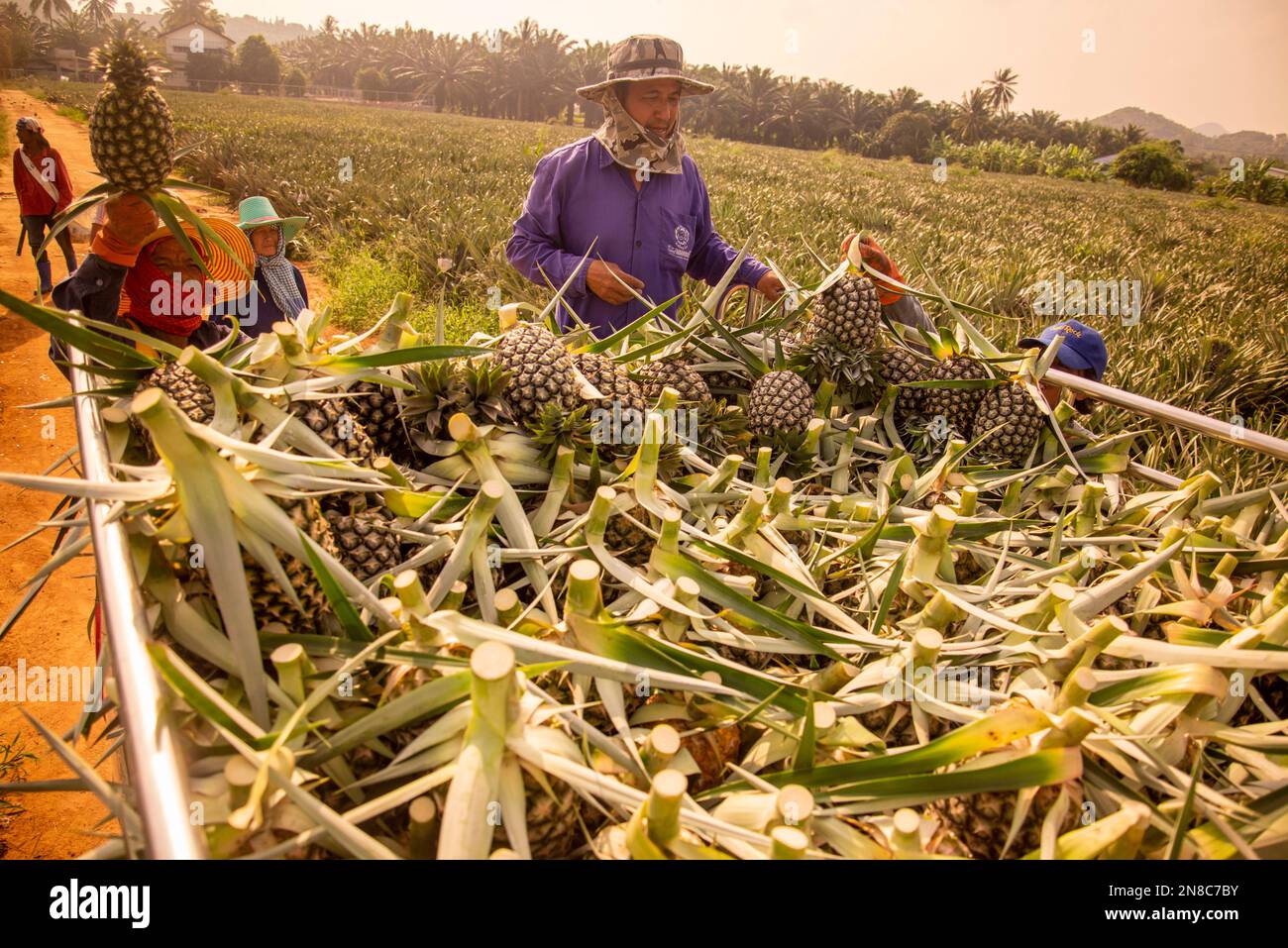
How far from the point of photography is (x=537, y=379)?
4.40 feet

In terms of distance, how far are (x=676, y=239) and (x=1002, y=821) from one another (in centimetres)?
282

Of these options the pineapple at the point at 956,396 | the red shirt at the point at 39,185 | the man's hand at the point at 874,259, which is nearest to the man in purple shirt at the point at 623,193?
the man's hand at the point at 874,259

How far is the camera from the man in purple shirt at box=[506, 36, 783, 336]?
288 cm

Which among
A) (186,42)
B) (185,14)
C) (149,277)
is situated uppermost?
(185,14)

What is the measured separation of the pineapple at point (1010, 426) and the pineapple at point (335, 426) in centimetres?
165

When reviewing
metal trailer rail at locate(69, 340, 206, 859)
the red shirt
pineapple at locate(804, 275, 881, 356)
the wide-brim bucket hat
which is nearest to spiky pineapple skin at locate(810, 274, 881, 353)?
pineapple at locate(804, 275, 881, 356)

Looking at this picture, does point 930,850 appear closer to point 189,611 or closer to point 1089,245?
point 189,611

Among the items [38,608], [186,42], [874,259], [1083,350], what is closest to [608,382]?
[874,259]

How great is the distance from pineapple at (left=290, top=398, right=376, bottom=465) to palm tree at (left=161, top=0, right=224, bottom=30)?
90.6 m

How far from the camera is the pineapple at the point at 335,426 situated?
3.62 feet

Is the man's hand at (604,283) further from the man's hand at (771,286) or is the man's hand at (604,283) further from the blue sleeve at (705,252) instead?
the blue sleeve at (705,252)

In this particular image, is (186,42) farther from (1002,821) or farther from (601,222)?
(1002,821)

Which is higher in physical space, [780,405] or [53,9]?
[53,9]
